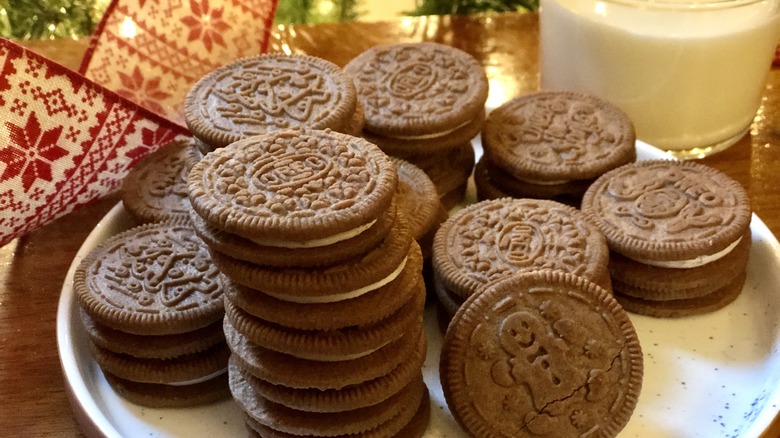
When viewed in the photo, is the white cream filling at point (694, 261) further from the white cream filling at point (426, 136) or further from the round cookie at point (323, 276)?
the round cookie at point (323, 276)

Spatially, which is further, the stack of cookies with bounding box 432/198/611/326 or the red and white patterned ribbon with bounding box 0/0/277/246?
the red and white patterned ribbon with bounding box 0/0/277/246

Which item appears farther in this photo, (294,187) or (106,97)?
(106,97)

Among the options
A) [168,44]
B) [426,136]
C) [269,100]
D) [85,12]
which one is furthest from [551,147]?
[85,12]

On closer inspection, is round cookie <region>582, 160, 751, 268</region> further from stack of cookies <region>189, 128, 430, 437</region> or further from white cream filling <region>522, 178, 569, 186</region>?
stack of cookies <region>189, 128, 430, 437</region>

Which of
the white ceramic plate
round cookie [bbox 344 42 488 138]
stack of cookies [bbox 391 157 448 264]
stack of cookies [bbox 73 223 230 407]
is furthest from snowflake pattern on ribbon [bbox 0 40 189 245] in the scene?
stack of cookies [bbox 391 157 448 264]

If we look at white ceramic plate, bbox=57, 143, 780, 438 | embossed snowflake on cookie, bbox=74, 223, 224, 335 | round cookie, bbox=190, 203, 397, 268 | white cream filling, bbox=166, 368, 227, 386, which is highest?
round cookie, bbox=190, 203, 397, 268

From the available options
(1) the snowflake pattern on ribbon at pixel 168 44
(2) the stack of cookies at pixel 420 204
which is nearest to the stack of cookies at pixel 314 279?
(2) the stack of cookies at pixel 420 204

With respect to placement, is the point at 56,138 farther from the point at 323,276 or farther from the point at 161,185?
the point at 323,276
